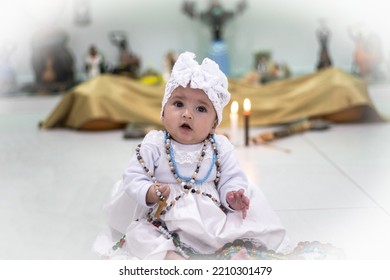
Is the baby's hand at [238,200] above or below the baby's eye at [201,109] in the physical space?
below

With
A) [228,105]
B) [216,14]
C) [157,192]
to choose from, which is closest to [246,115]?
[228,105]

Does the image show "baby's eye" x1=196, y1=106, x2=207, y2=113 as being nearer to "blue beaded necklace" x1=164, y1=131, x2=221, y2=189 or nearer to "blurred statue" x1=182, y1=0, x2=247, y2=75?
"blue beaded necklace" x1=164, y1=131, x2=221, y2=189

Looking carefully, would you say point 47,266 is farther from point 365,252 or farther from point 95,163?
point 95,163

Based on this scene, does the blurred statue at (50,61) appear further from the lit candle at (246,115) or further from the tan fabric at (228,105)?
the lit candle at (246,115)

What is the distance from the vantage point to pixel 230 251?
1261 mm

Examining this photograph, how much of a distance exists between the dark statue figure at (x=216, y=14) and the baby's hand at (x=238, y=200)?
8.08 ft

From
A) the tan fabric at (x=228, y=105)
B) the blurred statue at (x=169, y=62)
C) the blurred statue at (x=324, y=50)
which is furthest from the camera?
the blurred statue at (x=324, y=50)

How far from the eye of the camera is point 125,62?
3475 mm

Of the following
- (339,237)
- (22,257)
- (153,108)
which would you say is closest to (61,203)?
(22,257)

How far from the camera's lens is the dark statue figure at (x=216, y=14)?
3.65 meters

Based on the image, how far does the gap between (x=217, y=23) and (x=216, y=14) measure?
2.4 inches

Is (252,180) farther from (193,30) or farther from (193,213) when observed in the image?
(193,30)

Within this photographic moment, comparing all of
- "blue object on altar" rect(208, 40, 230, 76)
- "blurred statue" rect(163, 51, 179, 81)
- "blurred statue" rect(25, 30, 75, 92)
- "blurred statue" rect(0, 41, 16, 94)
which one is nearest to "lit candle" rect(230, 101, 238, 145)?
"blurred statue" rect(163, 51, 179, 81)

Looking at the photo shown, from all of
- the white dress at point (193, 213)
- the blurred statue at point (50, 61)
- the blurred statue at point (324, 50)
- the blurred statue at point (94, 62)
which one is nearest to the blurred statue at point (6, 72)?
the blurred statue at point (50, 61)
